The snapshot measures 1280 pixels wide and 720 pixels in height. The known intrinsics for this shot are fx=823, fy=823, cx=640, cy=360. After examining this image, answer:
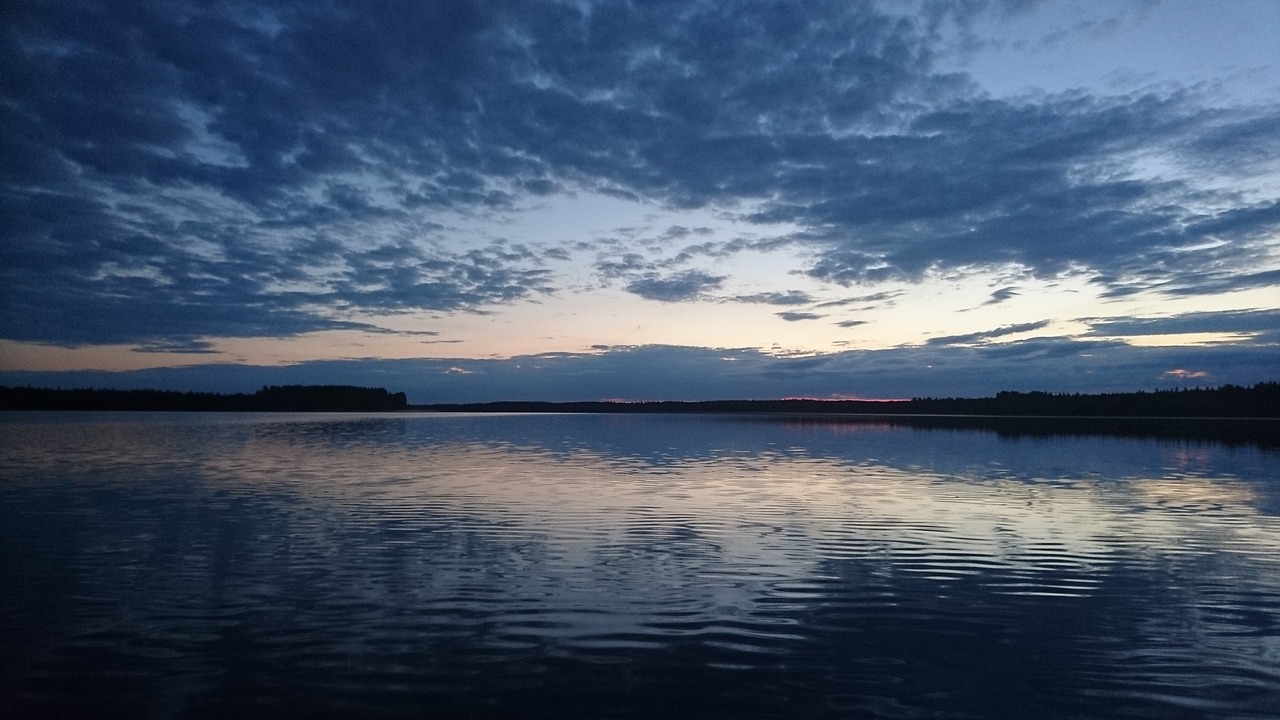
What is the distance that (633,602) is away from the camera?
1555cm

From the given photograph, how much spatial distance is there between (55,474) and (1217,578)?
1796 inches

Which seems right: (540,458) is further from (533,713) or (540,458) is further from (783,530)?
(533,713)

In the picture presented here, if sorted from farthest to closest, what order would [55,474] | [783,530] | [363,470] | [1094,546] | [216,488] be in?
[363,470]
[55,474]
[216,488]
[783,530]
[1094,546]

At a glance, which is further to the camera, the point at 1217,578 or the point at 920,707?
the point at 1217,578

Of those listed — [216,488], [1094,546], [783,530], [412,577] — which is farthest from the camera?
[216,488]

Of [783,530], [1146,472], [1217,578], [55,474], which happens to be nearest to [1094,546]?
[1217,578]

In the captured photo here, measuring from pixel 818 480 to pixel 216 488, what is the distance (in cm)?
2680

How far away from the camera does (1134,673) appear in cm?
1188

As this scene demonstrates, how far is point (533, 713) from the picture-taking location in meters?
10.1

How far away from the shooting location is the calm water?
10.9 meters

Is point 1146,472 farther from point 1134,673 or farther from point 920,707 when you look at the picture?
point 920,707

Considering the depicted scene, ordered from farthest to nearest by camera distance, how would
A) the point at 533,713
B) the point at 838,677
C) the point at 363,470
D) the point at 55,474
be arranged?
the point at 363,470 → the point at 55,474 → the point at 838,677 → the point at 533,713

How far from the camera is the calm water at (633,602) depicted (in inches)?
428

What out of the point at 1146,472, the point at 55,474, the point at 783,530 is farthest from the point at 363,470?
the point at 1146,472
